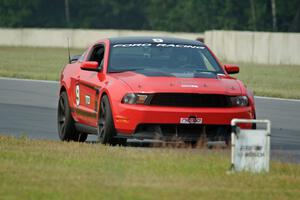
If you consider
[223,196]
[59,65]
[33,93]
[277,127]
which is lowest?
[59,65]

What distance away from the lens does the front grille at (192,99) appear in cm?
1361

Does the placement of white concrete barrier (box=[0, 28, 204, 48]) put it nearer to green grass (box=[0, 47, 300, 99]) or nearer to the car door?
green grass (box=[0, 47, 300, 99])

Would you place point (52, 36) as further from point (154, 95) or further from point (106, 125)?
point (154, 95)

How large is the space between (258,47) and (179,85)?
29.2 meters

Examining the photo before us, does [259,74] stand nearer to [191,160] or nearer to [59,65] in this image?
[59,65]

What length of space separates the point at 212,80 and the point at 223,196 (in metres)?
4.89

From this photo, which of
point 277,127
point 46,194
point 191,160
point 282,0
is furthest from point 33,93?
point 282,0

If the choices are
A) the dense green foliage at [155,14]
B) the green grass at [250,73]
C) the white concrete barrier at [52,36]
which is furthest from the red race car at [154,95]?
the dense green foliage at [155,14]

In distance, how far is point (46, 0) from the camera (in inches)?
3706

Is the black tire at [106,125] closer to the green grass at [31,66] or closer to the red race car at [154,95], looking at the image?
the red race car at [154,95]

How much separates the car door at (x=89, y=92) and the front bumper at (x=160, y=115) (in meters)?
0.81

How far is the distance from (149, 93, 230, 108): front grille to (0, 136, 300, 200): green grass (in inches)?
28.9

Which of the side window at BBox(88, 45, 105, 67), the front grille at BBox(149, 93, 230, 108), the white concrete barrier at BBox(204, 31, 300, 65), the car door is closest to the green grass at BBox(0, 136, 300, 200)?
the front grille at BBox(149, 93, 230, 108)

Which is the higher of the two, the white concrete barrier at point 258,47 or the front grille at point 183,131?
the front grille at point 183,131
